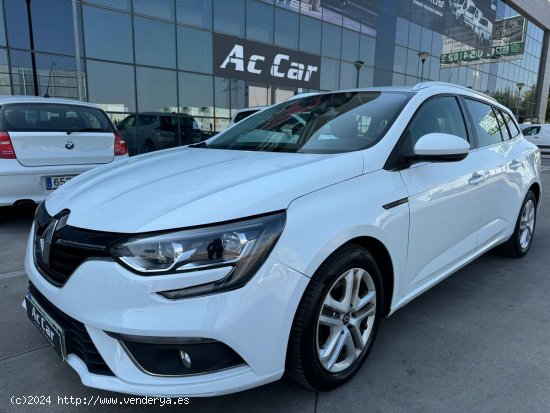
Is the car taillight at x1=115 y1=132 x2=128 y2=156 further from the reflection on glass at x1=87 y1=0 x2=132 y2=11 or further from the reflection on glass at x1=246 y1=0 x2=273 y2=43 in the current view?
the reflection on glass at x1=246 y1=0 x2=273 y2=43

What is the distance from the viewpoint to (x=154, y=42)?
13.4m

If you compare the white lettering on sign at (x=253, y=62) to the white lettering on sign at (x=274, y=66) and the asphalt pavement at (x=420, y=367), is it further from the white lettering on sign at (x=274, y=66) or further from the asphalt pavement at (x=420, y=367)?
the asphalt pavement at (x=420, y=367)

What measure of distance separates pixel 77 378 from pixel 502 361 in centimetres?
236

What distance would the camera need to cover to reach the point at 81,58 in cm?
1181

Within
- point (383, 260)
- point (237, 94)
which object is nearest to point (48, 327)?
point (383, 260)

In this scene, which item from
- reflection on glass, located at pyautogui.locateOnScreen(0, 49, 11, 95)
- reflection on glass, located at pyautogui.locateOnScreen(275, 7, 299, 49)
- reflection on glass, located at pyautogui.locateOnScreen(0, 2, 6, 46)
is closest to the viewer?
reflection on glass, located at pyautogui.locateOnScreen(0, 2, 6, 46)

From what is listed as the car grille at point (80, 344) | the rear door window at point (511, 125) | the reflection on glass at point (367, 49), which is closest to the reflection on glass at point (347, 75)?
the reflection on glass at point (367, 49)

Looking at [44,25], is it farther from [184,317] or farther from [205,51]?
[184,317]

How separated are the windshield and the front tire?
27.2 inches

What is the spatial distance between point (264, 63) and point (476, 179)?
1468 cm

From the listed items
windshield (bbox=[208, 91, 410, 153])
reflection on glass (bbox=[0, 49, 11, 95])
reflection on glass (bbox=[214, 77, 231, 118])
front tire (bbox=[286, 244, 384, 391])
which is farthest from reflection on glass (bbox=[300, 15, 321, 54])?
front tire (bbox=[286, 244, 384, 391])

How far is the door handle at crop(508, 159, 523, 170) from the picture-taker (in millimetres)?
3612

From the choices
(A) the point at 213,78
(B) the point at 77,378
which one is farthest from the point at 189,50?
(B) the point at 77,378

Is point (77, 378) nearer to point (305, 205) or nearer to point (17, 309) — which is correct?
point (17, 309)
